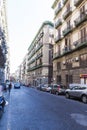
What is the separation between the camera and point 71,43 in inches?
1575

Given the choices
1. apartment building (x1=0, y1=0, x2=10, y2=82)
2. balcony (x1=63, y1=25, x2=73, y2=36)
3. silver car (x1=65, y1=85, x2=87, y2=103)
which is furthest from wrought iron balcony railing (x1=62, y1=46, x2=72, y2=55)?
silver car (x1=65, y1=85, x2=87, y2=103)

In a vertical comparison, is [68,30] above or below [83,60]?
above

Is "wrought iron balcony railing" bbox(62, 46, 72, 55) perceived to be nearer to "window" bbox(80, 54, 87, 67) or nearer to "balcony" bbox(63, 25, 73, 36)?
"balcony" bbox(63, 25, 73, 36)

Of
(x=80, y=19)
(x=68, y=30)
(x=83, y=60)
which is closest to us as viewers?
(x=83, y=60)

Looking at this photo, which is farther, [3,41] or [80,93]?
[3,41]

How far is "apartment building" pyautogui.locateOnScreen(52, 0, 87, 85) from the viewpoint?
34688 mm

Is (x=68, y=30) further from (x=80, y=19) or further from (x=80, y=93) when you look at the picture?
(x=80, y=93)

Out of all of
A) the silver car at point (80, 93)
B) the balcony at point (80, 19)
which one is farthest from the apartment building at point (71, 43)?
the silver car at point (80, 93)

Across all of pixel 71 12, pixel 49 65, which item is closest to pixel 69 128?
pixel 71 12

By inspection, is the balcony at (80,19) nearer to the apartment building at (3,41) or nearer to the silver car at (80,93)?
the silver car at (80,93)

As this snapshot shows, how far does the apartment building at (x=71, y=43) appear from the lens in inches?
1366

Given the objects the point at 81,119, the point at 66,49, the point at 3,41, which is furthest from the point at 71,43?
the point at 81,119

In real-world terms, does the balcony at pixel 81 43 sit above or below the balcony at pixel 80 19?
below

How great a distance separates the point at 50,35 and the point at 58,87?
38.7m
